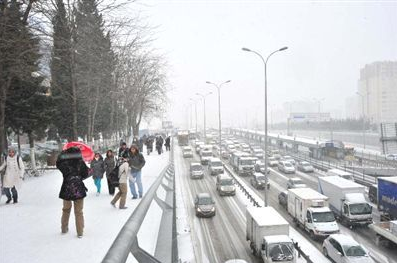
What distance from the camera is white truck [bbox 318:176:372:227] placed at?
26844mm

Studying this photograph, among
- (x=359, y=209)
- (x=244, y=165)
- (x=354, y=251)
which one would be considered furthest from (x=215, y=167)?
(x=354, y=251)

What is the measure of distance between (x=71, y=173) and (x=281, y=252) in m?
13.5

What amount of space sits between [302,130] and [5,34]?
153598 mm

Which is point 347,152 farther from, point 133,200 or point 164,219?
point 164,219

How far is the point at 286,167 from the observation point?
5250 cm

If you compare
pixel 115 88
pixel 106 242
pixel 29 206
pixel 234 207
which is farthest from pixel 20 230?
pixel 115 88

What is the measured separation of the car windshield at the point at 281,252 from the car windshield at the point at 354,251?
2687 mm

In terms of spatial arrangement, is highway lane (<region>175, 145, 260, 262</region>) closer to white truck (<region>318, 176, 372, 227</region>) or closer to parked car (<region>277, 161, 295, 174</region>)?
white truck (<region>318, 176, 372, 227</region>)

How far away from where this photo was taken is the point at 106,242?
6.67 m

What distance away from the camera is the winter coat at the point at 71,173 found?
7395 mm

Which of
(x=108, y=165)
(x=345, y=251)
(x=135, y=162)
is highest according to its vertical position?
(x=135, y=162)

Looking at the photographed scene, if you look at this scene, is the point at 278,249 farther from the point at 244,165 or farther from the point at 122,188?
the point at 244,165

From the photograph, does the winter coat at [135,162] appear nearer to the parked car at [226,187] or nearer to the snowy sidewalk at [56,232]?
the snowy sidewalk at [56,232]

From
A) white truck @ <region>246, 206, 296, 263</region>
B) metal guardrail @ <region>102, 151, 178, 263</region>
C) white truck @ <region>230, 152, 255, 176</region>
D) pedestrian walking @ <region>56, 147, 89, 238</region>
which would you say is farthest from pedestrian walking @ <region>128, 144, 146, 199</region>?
white truck @ <region>230, 152, 255, 176</region>
